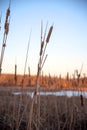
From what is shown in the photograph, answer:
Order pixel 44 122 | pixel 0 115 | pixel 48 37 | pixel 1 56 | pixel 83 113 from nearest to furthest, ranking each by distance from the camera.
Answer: pixel 48 37 < pixel 1 56 < pixel 44 122 < pixel 0 115 < pixel 83 113

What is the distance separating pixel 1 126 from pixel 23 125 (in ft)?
1.11

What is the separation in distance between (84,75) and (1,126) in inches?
70.0

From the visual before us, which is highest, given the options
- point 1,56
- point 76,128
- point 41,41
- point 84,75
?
point 41,41

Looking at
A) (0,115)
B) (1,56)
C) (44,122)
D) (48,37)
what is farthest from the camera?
(0,115)

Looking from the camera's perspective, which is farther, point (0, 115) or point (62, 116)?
point (62, 116)

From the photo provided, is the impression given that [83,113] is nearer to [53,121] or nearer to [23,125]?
[53,121]

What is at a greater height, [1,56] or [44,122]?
[1,56]

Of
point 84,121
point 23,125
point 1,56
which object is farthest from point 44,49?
point 84,121

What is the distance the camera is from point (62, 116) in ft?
13.1

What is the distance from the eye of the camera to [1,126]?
3.10 m

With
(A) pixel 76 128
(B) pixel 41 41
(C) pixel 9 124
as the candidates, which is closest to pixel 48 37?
(B) pixel 41 41

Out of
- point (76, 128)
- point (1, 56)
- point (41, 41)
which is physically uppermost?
point (41, 41)

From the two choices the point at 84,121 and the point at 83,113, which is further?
the point at 83,113

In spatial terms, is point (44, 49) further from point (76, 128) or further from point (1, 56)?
point (76, 128)
